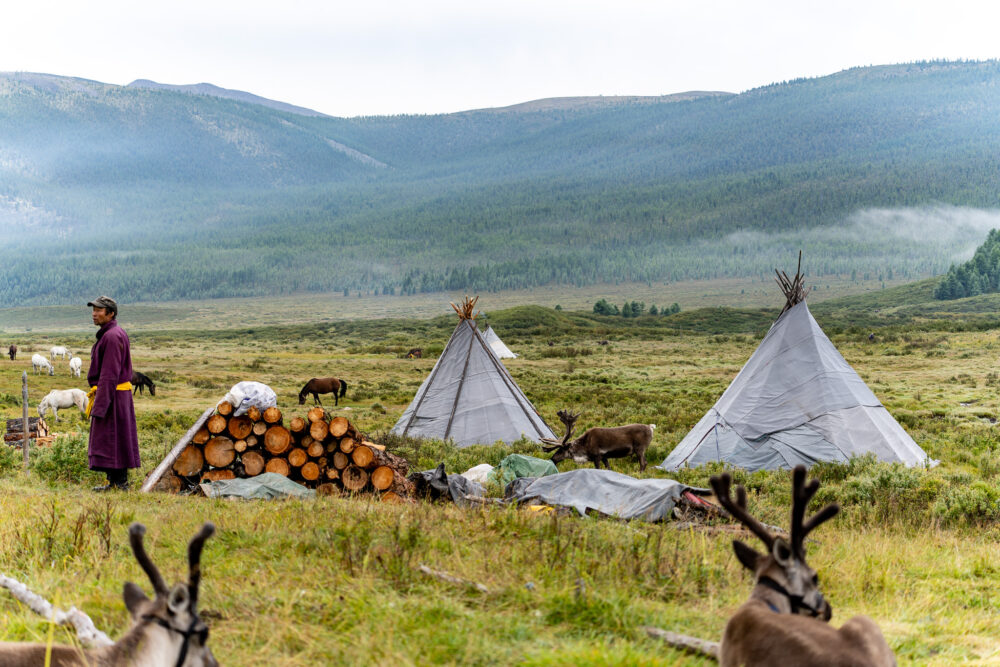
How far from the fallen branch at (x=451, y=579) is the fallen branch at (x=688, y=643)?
3.24 feet

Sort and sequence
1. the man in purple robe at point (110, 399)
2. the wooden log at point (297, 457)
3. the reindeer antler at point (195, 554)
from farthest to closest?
the wooden log at point (297, 457)
the man in purple robe at point (110, 399)
the reindeer antler at point (195, 554)

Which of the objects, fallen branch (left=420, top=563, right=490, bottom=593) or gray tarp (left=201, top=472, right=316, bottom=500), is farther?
gray tarp (left=201, top=472, right=316, bottom=500)

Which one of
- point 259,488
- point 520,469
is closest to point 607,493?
point 520,469

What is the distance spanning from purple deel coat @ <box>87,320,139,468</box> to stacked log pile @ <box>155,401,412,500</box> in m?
1.35

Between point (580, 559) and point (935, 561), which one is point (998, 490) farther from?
point (580, 559)

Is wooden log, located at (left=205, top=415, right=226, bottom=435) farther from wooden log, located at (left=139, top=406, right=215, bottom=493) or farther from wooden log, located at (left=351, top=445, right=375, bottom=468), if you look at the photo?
wooden log, located at (left=351, top=445, right=375, bottom=468)

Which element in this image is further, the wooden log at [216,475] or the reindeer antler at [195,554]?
the wooden log at [216,475]

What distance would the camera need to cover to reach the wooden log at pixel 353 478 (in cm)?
1002

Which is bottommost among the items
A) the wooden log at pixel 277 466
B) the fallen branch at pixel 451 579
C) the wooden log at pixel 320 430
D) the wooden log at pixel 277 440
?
the wooden log at pixel 277 466

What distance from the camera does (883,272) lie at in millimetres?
192375

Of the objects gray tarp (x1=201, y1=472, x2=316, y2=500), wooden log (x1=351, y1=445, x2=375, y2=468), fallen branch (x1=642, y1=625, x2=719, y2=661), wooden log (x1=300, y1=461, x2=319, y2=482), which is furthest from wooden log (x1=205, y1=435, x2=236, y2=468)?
fallen branch (x1=642, y1=625, x2=719, y2=661)

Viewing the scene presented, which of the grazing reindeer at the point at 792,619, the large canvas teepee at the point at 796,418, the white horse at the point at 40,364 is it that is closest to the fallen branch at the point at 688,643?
the grazing reindeer at the point at 792,619

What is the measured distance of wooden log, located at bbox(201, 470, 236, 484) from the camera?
9.86 meters

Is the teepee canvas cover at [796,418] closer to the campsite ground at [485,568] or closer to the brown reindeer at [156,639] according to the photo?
the campsite ground at [485,568]
